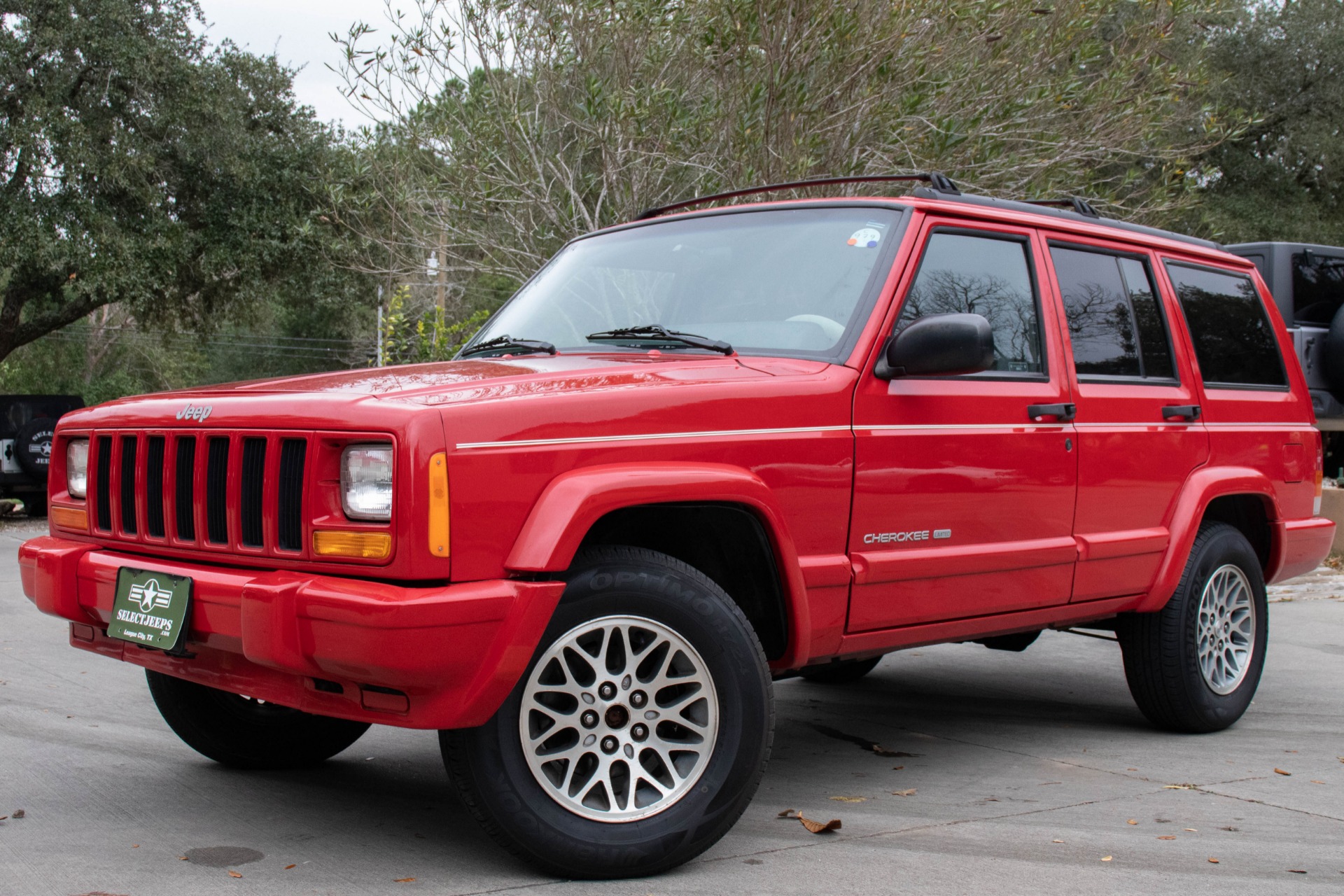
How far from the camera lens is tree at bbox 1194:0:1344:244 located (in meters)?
24.5

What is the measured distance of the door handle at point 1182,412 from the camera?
501cm

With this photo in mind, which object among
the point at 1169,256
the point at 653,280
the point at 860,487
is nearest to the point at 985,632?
the point at 860,487

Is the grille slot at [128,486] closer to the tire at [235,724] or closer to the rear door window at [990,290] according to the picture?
the tire at [235,724]

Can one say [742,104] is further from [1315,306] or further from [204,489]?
[204,489]

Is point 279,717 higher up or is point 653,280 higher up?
point 653,280

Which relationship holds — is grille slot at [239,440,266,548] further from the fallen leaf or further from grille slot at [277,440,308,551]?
the fallen leaf

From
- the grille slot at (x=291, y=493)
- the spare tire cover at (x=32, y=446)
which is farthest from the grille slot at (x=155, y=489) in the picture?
the spare tire cover at (x=32, y=446)

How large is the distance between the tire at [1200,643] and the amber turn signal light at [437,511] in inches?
128

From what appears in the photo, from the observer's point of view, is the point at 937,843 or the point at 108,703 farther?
the point at 108,703

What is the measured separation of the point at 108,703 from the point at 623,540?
122 inches

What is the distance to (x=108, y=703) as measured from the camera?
566 centimetres

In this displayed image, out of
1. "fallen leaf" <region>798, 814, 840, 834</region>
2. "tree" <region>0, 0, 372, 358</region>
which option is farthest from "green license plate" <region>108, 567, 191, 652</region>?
"tree" <region>0, 0, 372, 358</region>

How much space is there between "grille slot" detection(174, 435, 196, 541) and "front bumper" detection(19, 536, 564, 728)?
0.83 ft

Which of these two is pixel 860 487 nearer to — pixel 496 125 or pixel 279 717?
pixel 279 717
